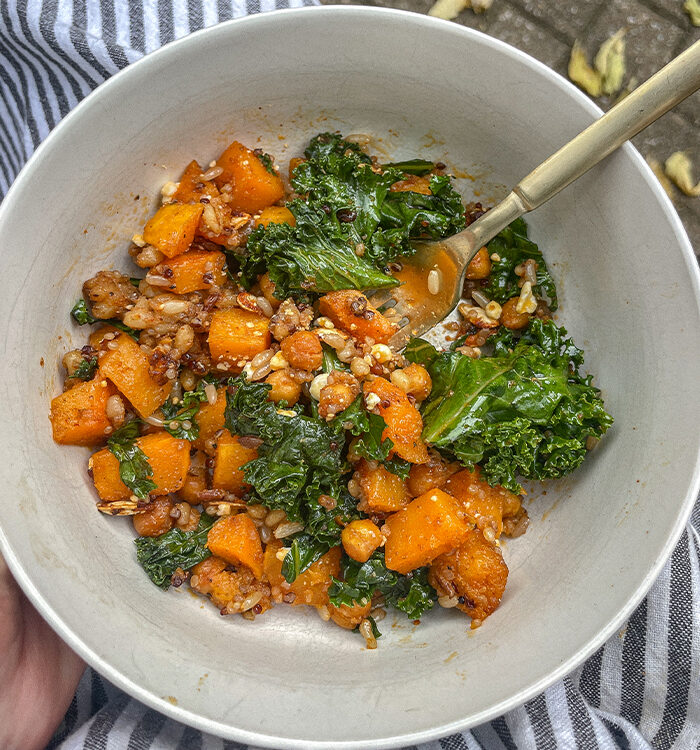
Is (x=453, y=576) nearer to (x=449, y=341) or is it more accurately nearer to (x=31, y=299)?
(x=449, y=341)

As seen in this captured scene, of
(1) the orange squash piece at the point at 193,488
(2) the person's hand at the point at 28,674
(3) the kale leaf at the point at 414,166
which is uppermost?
(3) the kale leaf at the point at 414,166

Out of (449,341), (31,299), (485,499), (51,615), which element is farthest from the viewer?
(449,341)

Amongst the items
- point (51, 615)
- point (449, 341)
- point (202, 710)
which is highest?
point (449, 341)

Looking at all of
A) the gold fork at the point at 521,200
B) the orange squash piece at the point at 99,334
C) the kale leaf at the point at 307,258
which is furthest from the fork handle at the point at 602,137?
the orange squash piece at the point at 99,334

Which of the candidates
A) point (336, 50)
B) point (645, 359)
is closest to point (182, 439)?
point (336, 50)

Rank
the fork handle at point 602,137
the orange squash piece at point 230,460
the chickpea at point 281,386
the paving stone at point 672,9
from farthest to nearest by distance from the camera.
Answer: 1. the paving stone at point 672,9
2. the orange squash piece at point 230,460
3. the chickpea at point 281,386
4. the fork handle at point 602,137

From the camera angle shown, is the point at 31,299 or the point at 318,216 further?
the point at 318,216

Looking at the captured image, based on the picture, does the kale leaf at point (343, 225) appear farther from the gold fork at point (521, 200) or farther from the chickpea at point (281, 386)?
the chickpea at point (281, 386)

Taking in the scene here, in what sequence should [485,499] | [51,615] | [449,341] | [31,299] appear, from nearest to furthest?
[51,615] → [31,299] → [485,499] → [449,341]
